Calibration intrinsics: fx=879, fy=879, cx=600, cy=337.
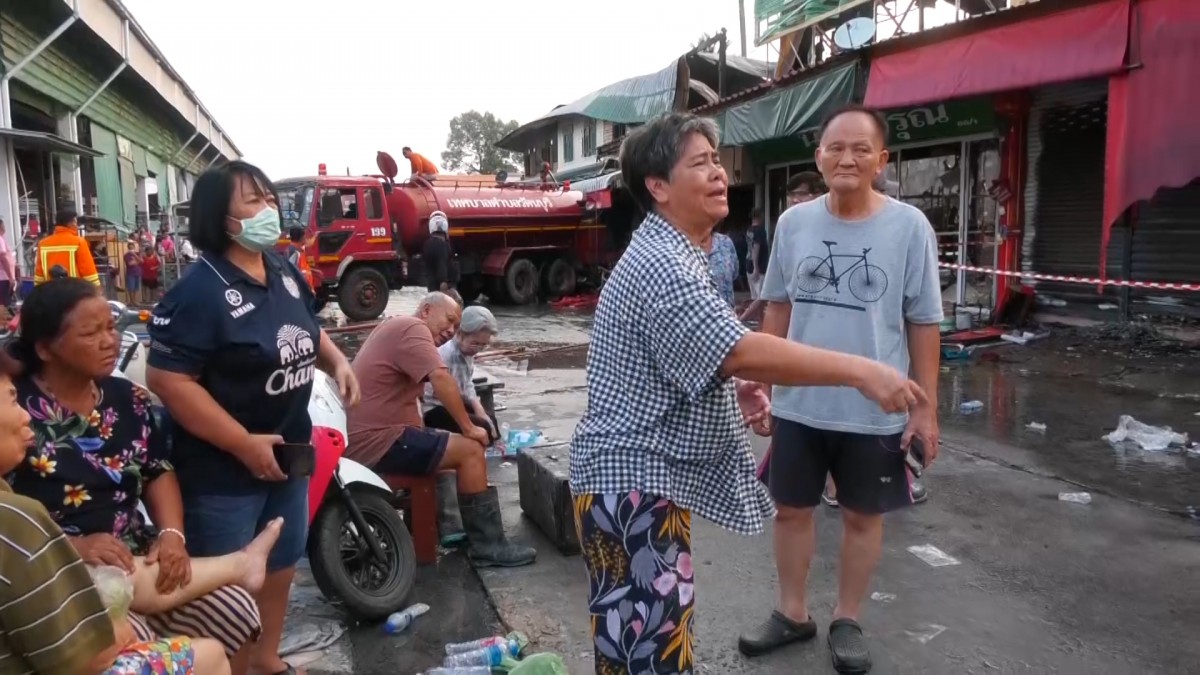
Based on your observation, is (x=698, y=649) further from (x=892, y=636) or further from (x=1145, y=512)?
(x=1145, y=512)

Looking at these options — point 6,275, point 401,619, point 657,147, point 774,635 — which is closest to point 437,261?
point 6,275

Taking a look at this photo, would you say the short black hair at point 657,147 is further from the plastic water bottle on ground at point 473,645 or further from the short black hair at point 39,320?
the plastic water bottle on ground at point 473,645

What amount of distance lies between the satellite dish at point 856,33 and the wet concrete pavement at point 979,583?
5522 millimetres

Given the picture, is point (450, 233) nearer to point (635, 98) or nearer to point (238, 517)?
point (635, 98)

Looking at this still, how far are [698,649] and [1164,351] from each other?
772 cm

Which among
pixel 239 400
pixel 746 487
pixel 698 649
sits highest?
pixel 239 400

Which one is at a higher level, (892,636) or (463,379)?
(463,379)

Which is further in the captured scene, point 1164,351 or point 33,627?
point 1164,351

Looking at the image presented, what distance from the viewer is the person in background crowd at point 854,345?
9.29 feet

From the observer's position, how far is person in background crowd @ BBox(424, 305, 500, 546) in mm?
4555

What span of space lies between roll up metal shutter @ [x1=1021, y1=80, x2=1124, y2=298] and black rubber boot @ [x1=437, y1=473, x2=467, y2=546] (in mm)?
8502

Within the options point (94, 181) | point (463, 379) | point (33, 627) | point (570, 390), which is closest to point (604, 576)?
point (33, 627)

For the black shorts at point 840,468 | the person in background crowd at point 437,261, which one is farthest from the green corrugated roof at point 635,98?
the black shorts at point 840,468

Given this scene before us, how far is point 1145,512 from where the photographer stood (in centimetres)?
456
